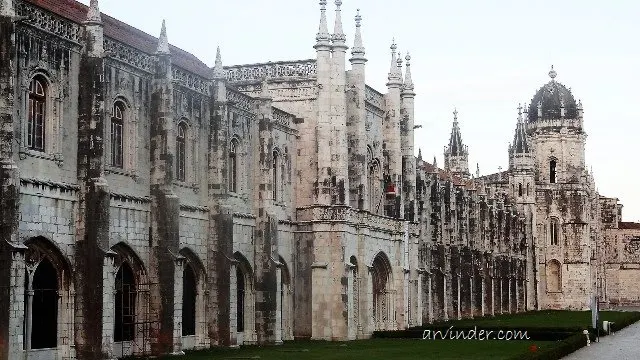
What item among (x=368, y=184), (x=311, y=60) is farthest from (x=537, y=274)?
(x=311, y=60)

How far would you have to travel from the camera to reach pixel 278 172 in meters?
49.6

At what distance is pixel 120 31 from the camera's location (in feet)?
137

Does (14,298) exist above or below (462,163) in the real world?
below

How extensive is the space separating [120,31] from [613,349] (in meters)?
23.4

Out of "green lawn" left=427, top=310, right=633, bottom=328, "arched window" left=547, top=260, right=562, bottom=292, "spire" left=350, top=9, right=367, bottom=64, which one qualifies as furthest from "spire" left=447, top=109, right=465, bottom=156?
"spire" left=350, top=9, right=367, bottom=64

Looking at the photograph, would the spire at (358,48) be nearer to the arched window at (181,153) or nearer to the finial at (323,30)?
the finial at (323,30)

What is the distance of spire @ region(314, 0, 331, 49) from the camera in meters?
50.4

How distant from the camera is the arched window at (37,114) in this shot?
31641 millimetres

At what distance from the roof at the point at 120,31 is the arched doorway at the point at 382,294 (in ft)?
47.8

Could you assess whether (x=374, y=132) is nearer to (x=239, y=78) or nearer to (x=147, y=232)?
(x=239, y=78)

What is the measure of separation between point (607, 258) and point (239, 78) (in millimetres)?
96392

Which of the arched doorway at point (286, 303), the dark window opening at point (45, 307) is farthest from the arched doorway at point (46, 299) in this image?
the arched doorway at point (286, 303)

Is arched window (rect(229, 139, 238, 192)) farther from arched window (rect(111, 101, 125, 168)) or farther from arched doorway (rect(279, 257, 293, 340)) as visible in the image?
arched window (rect(111, 101, 125, 168))

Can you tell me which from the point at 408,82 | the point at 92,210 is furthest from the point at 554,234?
the point at 92,210
